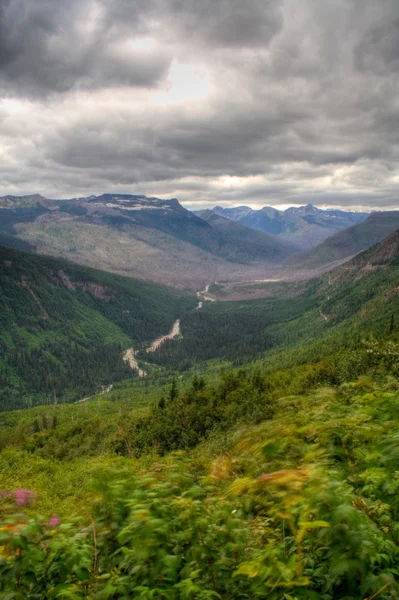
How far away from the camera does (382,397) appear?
9.55 m

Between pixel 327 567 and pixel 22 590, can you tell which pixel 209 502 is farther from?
pixel 22 590

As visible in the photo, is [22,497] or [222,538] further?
[22,497]

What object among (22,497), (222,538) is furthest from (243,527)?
(22,497)

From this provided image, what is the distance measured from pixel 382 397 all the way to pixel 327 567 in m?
5.74

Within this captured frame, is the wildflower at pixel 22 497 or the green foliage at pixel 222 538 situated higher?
the green foliage at pixel 222 538

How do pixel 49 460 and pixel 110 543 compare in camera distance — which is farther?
pixel 49 460

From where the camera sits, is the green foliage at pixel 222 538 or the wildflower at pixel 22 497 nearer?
the green foliage at pixel 222 538

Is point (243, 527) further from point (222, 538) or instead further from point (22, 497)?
point (22, 497)

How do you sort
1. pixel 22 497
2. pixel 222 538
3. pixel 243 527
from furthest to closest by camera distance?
pixel 22 497
pixel 243 527
pixel 222 538

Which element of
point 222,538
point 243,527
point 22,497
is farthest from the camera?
point 22,497

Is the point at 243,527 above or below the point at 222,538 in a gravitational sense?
below

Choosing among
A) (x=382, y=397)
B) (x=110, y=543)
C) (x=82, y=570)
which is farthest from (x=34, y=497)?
(x=382, y=397)

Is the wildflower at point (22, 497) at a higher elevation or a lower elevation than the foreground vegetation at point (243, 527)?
lower

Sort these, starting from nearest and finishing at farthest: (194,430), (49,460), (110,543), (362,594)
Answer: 1. (362,594)
2. (110,543)
3. (194,430)
4. (49,460)
